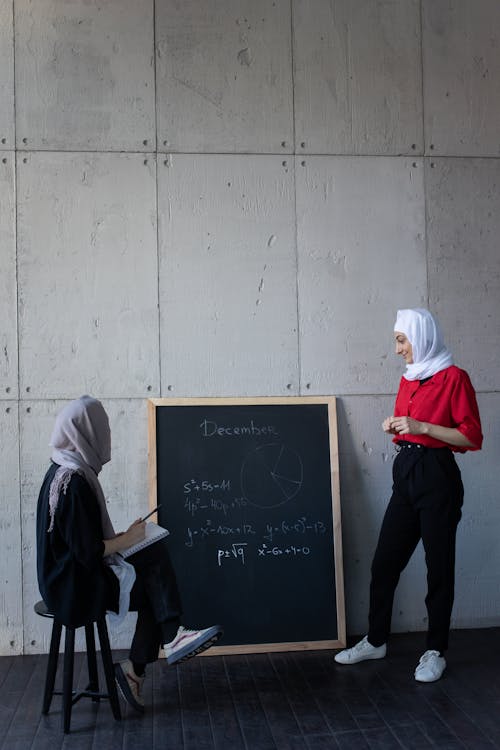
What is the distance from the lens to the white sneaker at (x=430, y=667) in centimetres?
358

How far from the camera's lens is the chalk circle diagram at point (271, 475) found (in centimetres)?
418

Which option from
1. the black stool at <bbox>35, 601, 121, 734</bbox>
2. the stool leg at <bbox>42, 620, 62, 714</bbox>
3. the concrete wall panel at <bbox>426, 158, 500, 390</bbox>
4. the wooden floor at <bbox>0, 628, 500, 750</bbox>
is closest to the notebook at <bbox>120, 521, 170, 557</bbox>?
the black stool at <bbox>35, 601, 121, 734</bbox>

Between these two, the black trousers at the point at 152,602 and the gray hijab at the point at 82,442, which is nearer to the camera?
the gray hijab at the point at 82,442

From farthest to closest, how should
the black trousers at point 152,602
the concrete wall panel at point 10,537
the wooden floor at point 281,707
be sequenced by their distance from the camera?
the concrete wall panel at point 10,537
the black trousers at point 152,602
the wooden floor at point 281,707

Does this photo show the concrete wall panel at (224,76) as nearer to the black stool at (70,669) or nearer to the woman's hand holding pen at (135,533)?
the woman's hand holding pen at (135,533)

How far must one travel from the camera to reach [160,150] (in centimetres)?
422

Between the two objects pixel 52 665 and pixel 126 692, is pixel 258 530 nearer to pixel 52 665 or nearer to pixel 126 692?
pixel 126 692

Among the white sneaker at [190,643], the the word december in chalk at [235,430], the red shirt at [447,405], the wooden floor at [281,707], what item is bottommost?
the wooden floor at [281,707]

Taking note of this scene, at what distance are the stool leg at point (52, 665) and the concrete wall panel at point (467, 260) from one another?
2.40 meters

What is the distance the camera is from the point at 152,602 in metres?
3.32

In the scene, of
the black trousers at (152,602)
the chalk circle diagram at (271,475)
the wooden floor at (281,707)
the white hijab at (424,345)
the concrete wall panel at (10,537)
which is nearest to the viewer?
the wooden floor at (281,707)

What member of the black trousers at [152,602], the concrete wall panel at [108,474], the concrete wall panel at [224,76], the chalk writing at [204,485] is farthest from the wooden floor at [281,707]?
the concrete wall panel at [224,76]

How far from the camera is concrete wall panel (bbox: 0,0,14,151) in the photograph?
4.14m

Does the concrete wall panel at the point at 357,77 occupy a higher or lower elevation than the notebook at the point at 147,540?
higher
